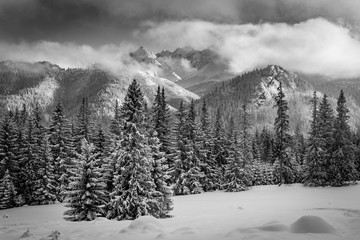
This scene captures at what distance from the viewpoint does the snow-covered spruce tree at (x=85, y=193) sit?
2102 cm

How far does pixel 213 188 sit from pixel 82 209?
97.6ft

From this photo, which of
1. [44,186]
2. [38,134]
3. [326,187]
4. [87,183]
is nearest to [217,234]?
[87,183]

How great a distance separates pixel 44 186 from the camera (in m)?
40.7

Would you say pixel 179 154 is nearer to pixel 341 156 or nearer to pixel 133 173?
pixel 341 156

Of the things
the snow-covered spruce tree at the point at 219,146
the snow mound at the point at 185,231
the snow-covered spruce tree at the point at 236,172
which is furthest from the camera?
the snow-covered spruce tree at the point at 219,146

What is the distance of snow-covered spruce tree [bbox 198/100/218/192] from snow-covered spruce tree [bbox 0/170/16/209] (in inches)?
1008

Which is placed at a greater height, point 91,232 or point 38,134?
point 38,134

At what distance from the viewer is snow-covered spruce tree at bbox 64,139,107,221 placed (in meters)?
21.0

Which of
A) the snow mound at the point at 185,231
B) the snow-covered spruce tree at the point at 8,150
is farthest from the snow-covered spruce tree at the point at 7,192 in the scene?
the snow mound at the point at 185,231

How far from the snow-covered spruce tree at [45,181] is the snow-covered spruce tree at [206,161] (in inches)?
836

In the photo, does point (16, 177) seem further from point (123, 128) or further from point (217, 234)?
point (217, 234)

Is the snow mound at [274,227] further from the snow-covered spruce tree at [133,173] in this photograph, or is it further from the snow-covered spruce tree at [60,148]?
the snow-covered spruce tree at [60,148]

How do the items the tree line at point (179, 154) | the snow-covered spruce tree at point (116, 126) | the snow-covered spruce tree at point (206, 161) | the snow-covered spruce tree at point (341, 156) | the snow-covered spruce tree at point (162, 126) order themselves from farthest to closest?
1. the snow-covered spruce tree at point (206, 161)
2. the snow-covered spruce tree at point (162, 126)
3. the tree line at point (179, 154)
4. the snow-covered spruce tree at point (341, 156)
5. the snow-covered spruce tree at point (116, 126)

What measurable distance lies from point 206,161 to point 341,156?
1904 centimetres
